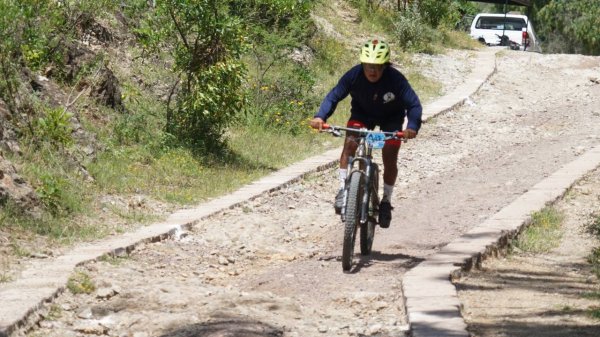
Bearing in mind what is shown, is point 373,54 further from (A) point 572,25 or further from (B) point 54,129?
(A) point 572,25

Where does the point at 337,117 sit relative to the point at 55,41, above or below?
below

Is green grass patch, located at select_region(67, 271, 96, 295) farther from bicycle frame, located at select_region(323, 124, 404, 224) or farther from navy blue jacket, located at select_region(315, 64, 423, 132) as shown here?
navy blue jacket, located at select_region(315, 64, 423, 132)

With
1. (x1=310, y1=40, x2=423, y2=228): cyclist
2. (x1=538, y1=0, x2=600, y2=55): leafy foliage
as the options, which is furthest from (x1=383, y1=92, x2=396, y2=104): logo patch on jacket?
(x1=538, y1=0, x2=600, y2=55): leafy foliage

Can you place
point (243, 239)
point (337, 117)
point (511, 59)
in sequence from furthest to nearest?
point (511, 59)
point (337, 117)
point (243, 239)

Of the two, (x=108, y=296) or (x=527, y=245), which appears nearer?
(x=108, y=296)

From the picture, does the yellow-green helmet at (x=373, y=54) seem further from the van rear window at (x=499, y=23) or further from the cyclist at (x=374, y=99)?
the van rear window at (x=499, y=23)

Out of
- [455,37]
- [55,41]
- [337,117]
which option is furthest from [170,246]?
[455,37]

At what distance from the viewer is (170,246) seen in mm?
9062

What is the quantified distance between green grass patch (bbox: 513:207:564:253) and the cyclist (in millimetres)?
1403

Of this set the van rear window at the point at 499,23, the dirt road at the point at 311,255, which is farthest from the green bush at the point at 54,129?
the van rear window at the point at 499,23

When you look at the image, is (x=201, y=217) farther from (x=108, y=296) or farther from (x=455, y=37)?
(x=455, y=37)

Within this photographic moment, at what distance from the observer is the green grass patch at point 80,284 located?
282 inches

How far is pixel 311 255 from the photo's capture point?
9062 mm

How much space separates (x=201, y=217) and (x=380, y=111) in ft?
7.44
